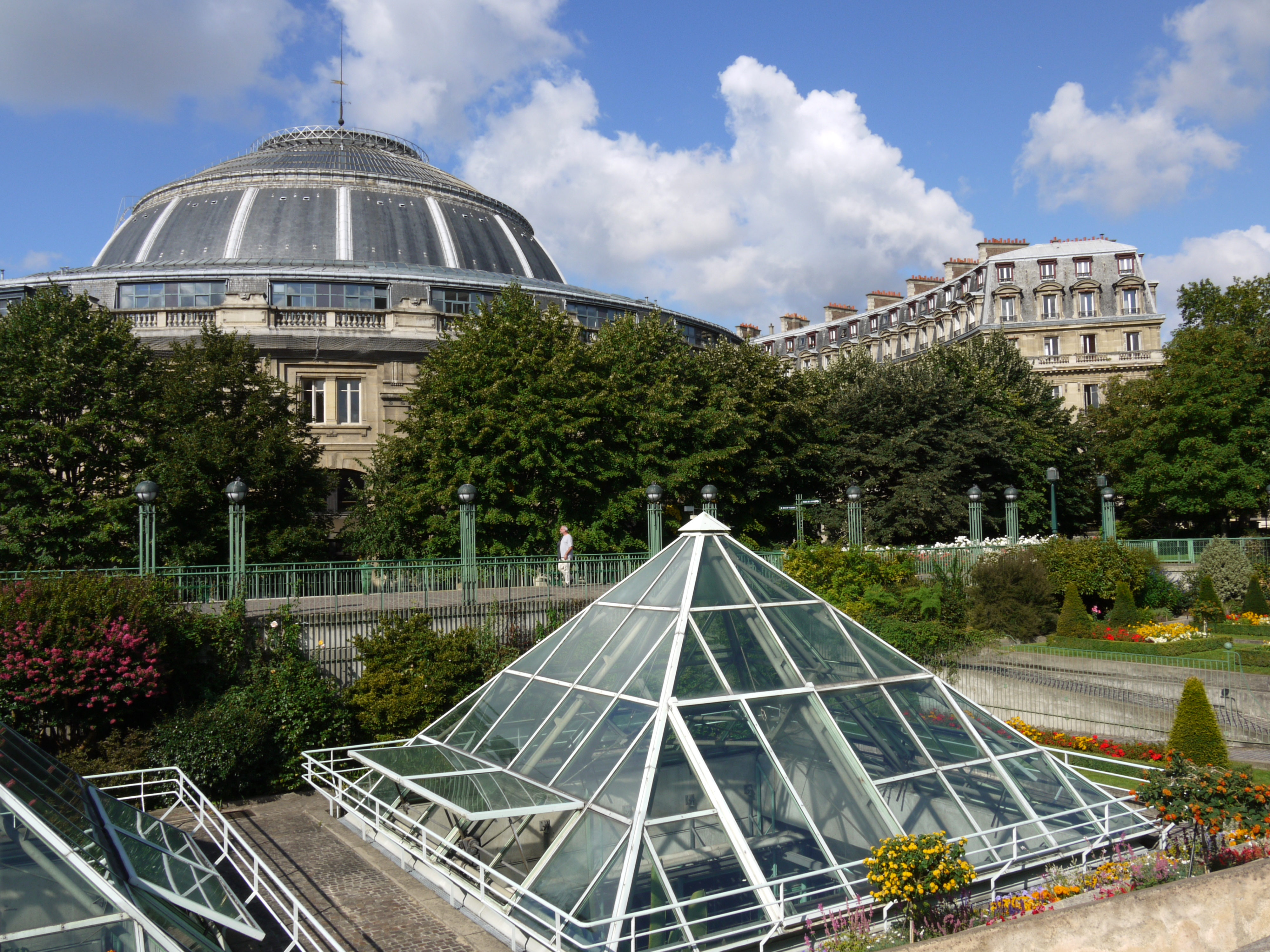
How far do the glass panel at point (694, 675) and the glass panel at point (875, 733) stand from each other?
145 centimetres

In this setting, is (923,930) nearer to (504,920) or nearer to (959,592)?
(504,920)

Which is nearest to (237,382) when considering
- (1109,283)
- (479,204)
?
(479,204)

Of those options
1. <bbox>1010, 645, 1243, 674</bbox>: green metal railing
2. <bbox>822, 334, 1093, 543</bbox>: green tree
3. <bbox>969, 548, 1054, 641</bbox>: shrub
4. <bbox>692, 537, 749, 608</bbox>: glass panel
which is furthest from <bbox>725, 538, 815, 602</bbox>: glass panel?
<bbox>822, 334, 1093, 543</bbox>: green tree

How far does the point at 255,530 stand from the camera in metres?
28.8

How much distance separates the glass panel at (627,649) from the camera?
40.1ft

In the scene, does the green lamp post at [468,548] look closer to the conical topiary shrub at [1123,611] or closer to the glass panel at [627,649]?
the glass panel at [627,649]

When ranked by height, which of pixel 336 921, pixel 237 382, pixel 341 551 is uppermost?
pixel 237 382

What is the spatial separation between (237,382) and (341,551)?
25.8 ft

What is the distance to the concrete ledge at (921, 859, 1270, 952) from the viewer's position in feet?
28.9

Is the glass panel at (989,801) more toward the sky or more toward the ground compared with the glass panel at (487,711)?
more toward the ground

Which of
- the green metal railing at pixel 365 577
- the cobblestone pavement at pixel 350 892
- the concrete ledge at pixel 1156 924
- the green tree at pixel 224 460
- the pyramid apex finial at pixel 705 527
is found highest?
the green tree at pixel 224 460

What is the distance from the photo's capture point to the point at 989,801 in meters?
11.7

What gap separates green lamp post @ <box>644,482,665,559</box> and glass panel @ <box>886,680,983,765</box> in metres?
13.6

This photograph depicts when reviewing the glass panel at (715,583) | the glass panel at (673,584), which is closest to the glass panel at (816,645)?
the glass panel at (715,583)
